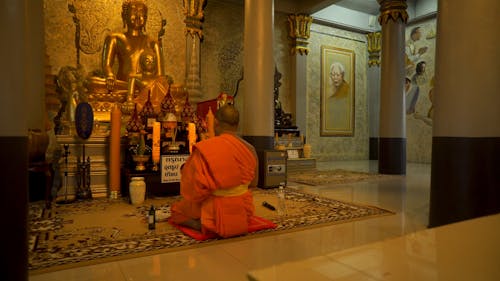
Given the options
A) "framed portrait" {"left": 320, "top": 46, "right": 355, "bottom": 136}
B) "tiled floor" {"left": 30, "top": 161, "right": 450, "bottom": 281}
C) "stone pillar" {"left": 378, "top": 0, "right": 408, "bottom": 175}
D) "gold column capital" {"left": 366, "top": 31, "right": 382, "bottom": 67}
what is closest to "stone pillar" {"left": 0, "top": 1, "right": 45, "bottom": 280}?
"tiled floor" {"left": 30, "top": 161, "right": 450, "bottom": 281}

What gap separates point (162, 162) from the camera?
14.3 feet

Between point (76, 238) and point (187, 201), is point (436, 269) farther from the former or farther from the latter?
point (76, 238)

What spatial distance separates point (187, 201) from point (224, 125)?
727mm

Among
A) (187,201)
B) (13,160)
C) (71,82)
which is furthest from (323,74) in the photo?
(13,160)

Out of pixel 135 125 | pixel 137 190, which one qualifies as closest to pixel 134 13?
pixel 135 125

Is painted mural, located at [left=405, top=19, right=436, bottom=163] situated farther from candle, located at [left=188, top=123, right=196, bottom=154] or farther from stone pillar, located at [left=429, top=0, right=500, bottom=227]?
candle, located at [left=188, top=123, right=196, bottom=154]

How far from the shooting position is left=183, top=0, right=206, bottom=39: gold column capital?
783cm

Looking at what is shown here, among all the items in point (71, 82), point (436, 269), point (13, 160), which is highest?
point (71, 82)

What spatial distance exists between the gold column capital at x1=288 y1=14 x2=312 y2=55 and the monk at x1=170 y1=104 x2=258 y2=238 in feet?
25.7

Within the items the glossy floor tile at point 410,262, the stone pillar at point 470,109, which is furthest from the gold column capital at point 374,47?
the glossy floor tile at point 410,262

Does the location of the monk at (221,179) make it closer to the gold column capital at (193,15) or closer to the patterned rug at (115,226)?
the patterned rug at (115,226)

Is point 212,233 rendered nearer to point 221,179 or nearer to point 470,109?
point 221,179

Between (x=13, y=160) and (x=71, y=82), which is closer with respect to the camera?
(x=13, y=160)

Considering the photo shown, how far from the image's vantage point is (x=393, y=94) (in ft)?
23.4
